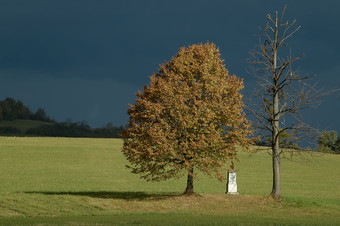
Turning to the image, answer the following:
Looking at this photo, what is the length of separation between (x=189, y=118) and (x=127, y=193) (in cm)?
906

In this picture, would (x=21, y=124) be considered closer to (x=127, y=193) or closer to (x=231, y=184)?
(x=127, y=193)

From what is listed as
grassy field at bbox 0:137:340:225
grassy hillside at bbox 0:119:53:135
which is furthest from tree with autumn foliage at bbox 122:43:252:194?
grassy hillside at bbox 0:119:53:135

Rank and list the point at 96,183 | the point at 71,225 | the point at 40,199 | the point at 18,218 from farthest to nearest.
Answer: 1. the point at 96,183
2. the point at 40,199
3. the point at 18,218
4. the point at 71,225

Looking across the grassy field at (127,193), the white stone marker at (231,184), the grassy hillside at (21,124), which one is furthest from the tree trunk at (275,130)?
the grassy hillside at (21,124)

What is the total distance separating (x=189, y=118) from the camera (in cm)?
2986

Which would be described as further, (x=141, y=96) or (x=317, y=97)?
(x=317, y=97)

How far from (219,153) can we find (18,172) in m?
30.4

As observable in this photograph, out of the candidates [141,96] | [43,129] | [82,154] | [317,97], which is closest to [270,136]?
[317,97]

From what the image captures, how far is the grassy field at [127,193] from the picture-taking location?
25.7 metres

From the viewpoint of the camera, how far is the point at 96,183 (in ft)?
151

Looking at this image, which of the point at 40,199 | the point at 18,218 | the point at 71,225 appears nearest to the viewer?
the point at 71,225

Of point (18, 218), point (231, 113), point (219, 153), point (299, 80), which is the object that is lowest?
point (18, 218)

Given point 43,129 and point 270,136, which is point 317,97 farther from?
point 43,129

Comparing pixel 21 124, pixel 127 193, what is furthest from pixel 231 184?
pixel 21 124
